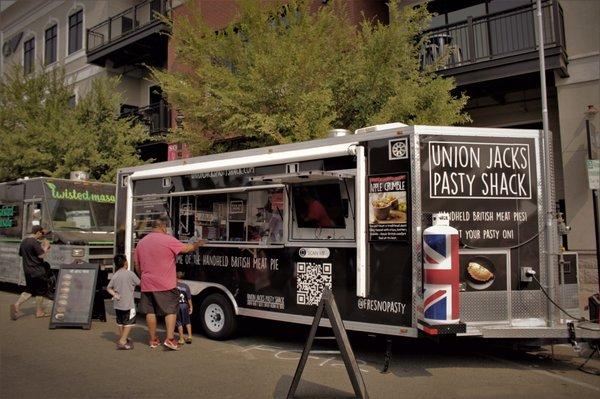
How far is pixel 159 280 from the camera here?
24.3ft

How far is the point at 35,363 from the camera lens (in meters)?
6.72

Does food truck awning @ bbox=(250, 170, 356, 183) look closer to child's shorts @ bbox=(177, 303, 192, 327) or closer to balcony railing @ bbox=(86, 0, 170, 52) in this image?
child's shorts @ bbox=(177, 303, 192, 327)

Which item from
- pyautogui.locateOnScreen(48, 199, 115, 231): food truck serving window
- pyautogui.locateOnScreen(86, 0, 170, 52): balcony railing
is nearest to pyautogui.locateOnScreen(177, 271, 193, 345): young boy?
pyautogui.locateOnScreen(48, 199, 115, 231): food truck serving window

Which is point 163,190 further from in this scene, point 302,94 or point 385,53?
point 385,53

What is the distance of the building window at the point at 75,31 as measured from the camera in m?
24.4

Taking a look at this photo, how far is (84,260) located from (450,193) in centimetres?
871

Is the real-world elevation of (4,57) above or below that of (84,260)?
above

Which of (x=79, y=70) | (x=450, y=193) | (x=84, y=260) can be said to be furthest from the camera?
(x=79, y=70)

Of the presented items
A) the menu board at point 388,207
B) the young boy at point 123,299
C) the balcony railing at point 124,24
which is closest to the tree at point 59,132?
the balcony railing at point 124,24

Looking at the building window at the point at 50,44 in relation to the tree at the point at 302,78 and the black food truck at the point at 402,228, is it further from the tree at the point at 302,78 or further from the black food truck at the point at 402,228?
the black food truck at the point at 402,228

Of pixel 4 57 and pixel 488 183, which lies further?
pixel 4 57

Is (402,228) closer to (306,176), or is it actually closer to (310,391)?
(306,176)

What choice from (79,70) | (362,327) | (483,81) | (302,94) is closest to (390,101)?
(302,94)

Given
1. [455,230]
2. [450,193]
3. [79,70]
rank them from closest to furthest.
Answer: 1. [455,230]
2. [450,193]
3. [79,70]
